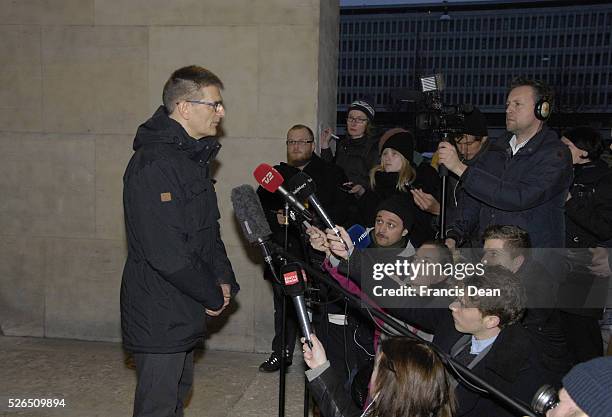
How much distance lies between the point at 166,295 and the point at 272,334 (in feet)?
8.89

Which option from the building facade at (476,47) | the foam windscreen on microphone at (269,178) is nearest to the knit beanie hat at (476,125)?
the foam windscreen on microphone at (269,178)

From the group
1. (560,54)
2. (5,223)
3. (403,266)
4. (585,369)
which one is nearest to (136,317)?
(403,266)

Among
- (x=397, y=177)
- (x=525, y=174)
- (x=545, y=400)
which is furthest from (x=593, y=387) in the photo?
(x=397, y=177)

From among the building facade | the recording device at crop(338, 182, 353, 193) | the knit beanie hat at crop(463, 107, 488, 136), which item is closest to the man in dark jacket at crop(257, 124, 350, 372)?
the recording device at crop(338, 182, 353, 193)

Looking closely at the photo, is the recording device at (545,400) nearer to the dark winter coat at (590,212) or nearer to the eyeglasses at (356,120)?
the dark winter coat at (590,212)

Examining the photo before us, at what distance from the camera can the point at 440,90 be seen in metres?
3.88

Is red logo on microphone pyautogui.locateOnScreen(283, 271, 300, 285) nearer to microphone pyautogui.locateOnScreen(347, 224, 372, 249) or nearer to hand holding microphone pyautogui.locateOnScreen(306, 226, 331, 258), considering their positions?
hand holding microphone pyautogui.locateOnScreen(306, 226, 331, 258)

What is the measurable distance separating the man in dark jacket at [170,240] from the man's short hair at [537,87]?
5.66 ft

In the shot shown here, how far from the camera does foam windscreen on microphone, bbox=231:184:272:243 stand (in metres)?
2.91

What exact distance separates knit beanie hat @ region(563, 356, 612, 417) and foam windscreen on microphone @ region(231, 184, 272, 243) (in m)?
1.66

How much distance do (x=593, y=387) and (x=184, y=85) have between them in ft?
7.59

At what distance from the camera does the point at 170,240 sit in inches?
114

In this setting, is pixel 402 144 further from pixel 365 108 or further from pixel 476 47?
pixel 476 47

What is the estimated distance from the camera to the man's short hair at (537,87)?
3572 millimetres
